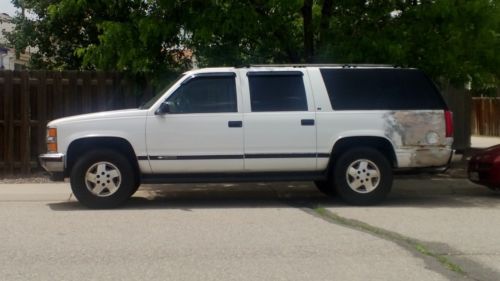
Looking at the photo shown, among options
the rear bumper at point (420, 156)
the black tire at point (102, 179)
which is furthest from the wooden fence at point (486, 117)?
the black tire at point (102, 179)

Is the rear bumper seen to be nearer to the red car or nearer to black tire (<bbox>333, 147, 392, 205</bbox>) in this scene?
black tire (<bbox>333, 147, 392, 205</bbox>)

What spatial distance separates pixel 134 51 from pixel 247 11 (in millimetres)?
1993

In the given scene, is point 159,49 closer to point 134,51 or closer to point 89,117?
point 134,51

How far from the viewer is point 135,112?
980 centimetres

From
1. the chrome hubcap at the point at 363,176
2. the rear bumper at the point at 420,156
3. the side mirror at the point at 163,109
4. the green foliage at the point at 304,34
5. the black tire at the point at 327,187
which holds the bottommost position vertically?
the black tire at the point at 327,187

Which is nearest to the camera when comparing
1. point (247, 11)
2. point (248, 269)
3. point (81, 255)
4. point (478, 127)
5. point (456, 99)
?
point (248, 269)

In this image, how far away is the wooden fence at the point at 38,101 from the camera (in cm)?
1301

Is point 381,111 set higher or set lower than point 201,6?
lower

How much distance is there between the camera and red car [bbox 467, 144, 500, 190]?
1091 centimetres

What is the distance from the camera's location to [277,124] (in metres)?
9.95

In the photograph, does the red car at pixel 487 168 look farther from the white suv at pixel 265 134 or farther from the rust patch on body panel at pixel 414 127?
the rust patch on body panel at pixel 414 127

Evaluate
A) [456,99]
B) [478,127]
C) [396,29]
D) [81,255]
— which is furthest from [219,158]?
[478,127]

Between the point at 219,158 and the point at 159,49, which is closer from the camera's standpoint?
the point at 219,158

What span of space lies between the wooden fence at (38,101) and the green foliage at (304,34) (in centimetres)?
87
